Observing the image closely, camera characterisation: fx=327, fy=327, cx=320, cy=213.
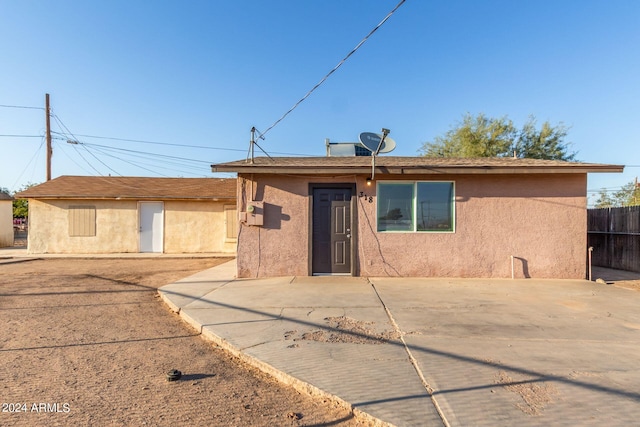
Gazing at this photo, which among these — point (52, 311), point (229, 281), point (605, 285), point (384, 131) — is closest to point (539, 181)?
point (605, 285)

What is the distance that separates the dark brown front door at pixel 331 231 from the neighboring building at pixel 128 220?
7708 mm

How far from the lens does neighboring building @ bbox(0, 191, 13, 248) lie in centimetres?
1839

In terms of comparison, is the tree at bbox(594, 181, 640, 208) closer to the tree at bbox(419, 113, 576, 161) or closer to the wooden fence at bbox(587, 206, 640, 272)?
the tree at bbox(419, 113, 576, 161)

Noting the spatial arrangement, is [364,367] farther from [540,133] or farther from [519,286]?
[540,133]

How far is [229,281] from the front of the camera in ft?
26.4

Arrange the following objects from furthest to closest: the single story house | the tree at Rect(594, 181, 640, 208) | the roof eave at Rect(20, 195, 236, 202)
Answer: the tree at Rect(594, 181, 640, 208), the roof eave at Rect(20, 195, 236, 202), the single story house

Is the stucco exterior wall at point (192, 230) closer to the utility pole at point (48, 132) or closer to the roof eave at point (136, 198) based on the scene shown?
the roof eave at point (136, 198)

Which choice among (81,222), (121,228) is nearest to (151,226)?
(121,228)

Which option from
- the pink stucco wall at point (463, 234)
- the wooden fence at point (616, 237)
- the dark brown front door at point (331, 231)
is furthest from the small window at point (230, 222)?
the wooden fence at point (616, 237)

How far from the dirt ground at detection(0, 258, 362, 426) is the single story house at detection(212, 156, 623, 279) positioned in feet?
A: 11.1

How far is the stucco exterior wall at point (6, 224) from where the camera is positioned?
18.4 meters

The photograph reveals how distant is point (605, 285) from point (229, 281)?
8.92 meters

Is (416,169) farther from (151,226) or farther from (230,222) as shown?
(151,226)

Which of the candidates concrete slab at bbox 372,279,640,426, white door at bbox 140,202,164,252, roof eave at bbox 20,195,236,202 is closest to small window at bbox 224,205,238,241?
roof eave at bbox 20,195,236,202
